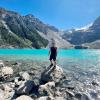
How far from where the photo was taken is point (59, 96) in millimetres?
20344

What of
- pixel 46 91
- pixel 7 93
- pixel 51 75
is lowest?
pixel 7 93

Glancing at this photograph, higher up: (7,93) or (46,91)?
(46,91)

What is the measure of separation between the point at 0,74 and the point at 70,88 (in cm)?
→ 1059

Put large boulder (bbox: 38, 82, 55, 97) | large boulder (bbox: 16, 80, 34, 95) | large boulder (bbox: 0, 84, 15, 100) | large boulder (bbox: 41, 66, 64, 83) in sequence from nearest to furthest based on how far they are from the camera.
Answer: large boulder (bbox: 0, 84, 15, 100)
large boulder (bbox: 38, 82, 55, 97)
large boulder (bbox: 16, 80, 34, 95)
large boulder (bbox: 41, 66, 64, 83)

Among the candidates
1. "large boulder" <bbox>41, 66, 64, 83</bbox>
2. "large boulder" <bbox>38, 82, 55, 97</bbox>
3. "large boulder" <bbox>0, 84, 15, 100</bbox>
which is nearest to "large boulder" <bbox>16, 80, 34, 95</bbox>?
"large boulder" <bbox>0, 84, 15, 100</bbox>

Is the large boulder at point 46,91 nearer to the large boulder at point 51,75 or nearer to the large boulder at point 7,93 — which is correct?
the large boulder at point 7,93

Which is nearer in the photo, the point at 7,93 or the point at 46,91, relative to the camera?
the point at 46,91

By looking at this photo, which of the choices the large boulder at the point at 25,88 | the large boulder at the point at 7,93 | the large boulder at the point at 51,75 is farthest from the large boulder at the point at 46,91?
the large boulder at the point at 51,75

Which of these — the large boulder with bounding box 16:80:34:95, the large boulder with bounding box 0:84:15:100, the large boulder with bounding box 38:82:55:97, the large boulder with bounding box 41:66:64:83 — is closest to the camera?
the large boulder with bounding box 0:84:15:100

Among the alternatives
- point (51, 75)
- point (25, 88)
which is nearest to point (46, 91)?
point (25, 88)

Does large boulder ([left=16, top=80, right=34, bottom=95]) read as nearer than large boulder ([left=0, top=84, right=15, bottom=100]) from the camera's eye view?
No

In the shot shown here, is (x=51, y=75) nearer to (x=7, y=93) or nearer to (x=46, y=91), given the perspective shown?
(x=46, y=91)

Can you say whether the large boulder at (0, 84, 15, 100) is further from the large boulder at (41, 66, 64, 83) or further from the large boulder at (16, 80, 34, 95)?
the large boulder at (41, 66, 64, 83)

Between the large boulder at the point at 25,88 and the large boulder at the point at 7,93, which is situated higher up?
the large boulder at the point at 25,88
